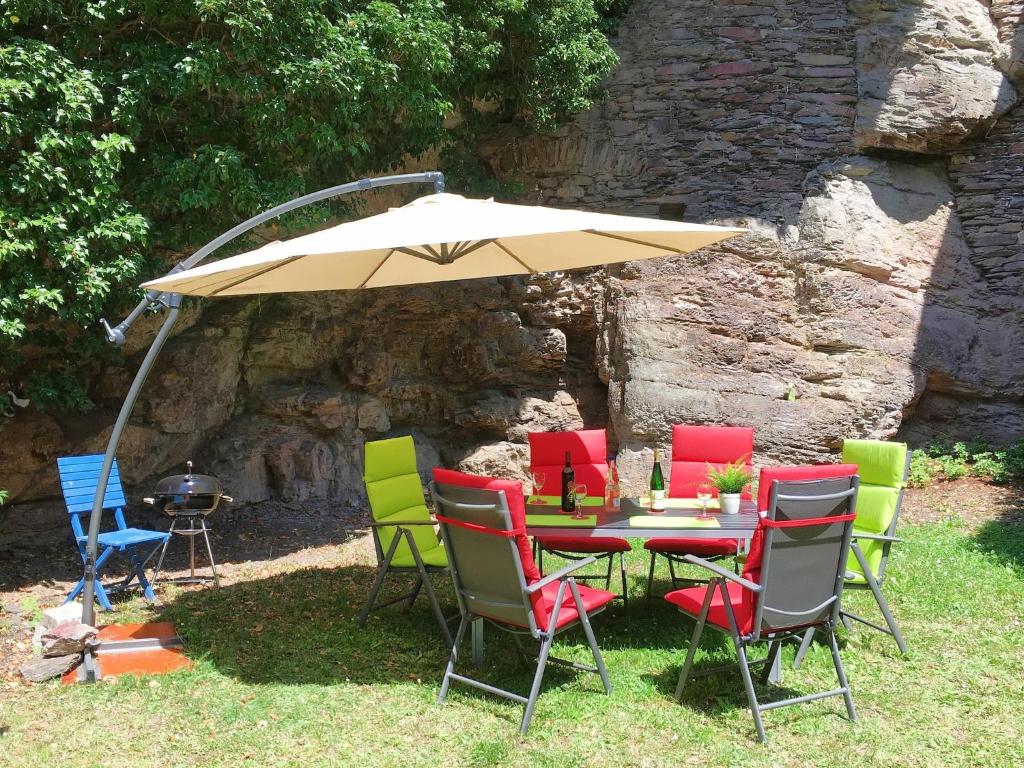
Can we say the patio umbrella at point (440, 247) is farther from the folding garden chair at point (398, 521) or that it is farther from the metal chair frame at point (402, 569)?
Result: the metal chair frame at point (402, 569)

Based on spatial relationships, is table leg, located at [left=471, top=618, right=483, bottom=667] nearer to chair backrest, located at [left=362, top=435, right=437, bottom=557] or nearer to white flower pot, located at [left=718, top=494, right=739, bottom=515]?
chair backrest, located at [left=362, top=435, right=437, bottom=557]

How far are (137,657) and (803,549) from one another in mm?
3256

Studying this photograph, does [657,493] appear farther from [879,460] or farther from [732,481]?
[879,460]

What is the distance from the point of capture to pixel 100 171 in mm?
5500

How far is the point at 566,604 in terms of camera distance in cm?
389

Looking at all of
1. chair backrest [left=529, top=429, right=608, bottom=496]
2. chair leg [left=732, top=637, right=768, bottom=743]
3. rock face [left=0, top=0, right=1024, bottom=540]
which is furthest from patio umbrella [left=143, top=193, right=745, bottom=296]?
rock face [left=0, top=0, right=1024, bottom=540]

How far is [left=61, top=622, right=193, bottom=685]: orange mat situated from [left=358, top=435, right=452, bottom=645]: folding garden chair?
3.22 feet

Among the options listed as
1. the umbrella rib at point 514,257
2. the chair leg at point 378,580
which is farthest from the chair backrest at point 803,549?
the umbrella rib at point 514,257

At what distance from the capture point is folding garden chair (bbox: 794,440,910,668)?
14.3 feet

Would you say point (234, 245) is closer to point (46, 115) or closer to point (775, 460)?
point (46, 115)

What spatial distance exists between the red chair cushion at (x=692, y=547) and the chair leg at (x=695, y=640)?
135 centimetres

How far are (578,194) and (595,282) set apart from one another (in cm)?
99

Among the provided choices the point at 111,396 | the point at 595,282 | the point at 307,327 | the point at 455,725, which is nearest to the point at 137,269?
the point at 111,396

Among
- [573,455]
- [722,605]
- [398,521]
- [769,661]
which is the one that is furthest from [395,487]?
[769,661]
